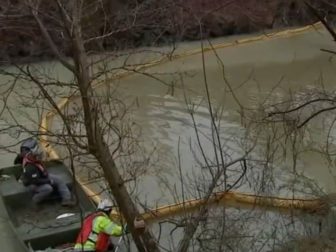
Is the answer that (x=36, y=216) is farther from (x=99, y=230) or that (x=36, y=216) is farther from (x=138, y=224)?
(x=138, y=224)

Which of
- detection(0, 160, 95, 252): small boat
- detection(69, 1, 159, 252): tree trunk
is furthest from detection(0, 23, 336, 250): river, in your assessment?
detection(69, 1, 159, 252): tree trunk

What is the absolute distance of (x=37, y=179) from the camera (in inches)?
283

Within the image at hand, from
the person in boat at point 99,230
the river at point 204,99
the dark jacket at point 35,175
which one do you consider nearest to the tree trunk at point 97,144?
the person in boat at point 99,230

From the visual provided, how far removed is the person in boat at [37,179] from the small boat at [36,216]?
0.34 ft

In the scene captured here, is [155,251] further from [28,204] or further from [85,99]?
[28,204]

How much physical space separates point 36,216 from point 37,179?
0.45m

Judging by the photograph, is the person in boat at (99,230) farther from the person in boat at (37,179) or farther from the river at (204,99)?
the person in boat at (37,179)

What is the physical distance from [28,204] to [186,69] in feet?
24.8

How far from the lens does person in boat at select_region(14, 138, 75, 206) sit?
7.18 m

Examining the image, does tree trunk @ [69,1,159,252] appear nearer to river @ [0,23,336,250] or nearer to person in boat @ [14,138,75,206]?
river @ [0,23,336,250]

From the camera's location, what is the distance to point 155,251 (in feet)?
14.2

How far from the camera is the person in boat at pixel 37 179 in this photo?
23.6 feet

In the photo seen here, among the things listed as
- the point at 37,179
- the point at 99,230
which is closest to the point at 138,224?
the point at 99,230

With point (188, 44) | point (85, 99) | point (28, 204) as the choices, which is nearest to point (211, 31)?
point (188, 44)
